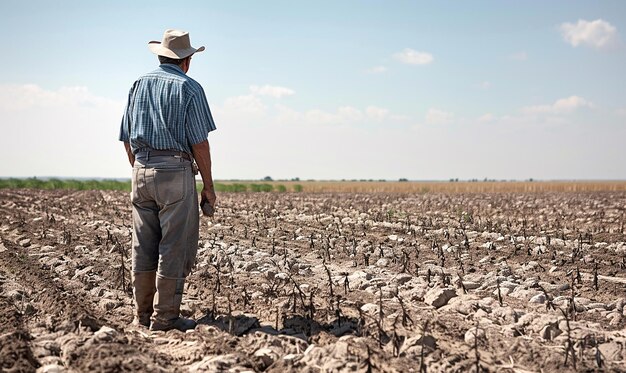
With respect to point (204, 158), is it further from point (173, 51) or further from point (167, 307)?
point (167, 307)

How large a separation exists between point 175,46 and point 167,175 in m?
1.19

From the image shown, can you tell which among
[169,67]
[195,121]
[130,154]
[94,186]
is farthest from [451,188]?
[195,121]

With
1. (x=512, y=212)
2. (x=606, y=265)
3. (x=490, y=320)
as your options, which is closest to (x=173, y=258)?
(x=490, y=320)

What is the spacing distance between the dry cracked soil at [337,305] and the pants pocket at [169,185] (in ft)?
3.52

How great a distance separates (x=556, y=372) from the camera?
4.07 m

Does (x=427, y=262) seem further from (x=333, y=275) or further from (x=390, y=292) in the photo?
(x=390, y=292)

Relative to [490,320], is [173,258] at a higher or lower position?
higher

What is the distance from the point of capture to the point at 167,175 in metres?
5.13

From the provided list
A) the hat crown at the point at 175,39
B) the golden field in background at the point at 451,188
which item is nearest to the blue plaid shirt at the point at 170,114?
the hat crown at the point at 175,39

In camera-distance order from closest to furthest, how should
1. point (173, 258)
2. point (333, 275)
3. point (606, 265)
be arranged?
point (173, 258) < point (333, 275) < point (606, 265)

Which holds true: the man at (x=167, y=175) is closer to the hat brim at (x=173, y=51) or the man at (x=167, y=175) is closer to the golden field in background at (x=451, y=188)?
the hat brim at (x=173, y=51)

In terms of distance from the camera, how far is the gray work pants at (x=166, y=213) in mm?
5137

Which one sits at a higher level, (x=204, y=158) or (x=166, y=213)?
(x=204, y=158)

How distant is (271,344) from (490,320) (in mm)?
1961
